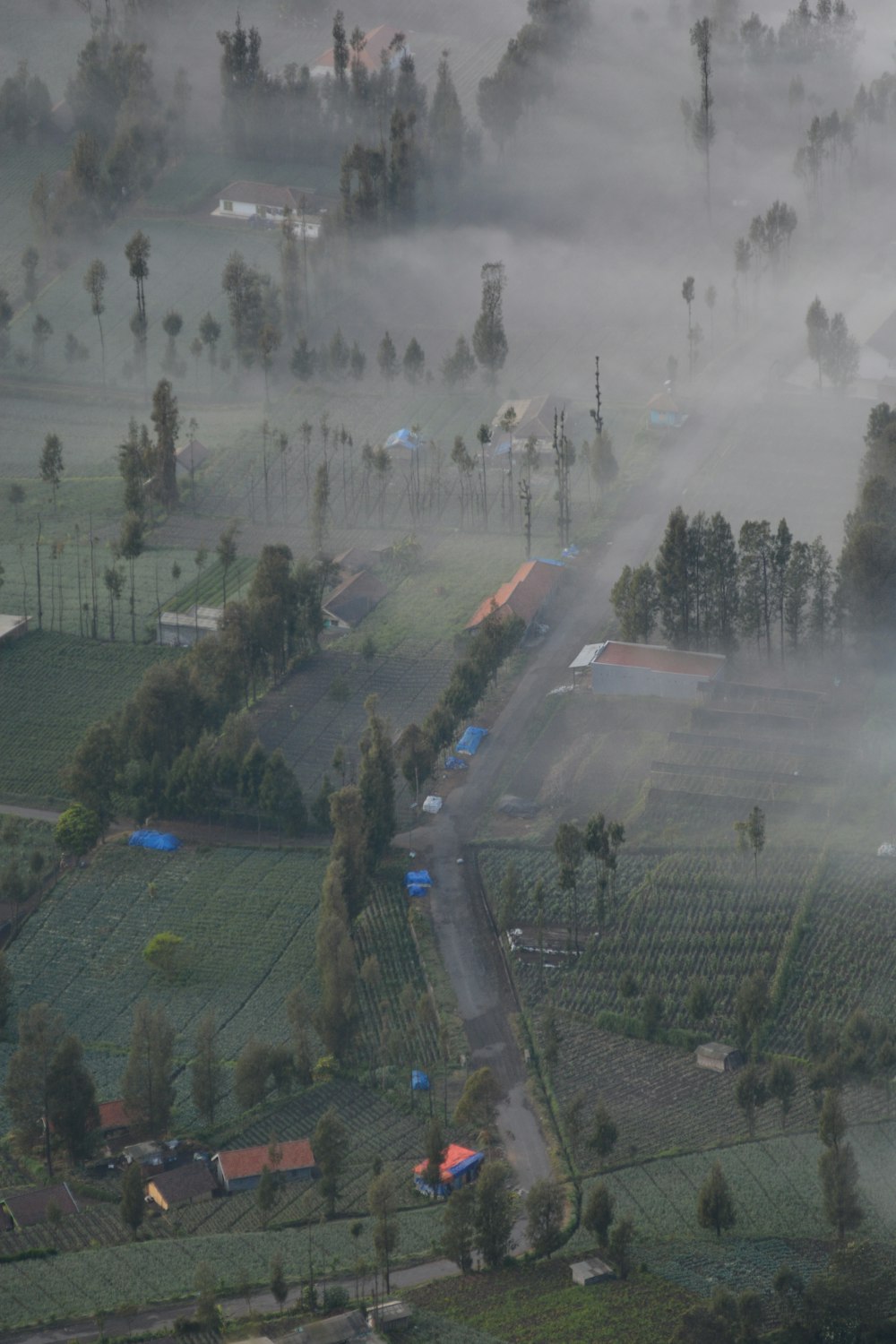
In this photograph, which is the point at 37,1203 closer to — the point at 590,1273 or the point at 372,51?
the point at 590,1273

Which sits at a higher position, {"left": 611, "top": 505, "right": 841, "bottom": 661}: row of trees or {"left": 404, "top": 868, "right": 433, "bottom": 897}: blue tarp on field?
{"left": 611, "top": 505, "right": 841, "bottom": 661}: row of trees

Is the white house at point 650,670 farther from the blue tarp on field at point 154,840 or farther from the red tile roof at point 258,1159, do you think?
the red tile roof at point 258,1159

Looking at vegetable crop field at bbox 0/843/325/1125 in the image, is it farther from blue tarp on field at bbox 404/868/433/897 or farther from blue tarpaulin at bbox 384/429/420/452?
blue tarpaulin at bbox 384/429/420/452

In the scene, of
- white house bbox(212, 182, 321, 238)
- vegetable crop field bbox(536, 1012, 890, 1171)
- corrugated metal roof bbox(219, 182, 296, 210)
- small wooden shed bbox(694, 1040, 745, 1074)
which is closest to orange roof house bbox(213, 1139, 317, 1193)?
vegetable crop field bbox(536, 1012, 890, 1171)

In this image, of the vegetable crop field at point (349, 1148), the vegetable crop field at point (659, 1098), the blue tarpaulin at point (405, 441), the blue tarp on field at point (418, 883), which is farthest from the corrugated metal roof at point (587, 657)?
the vegetable crop field at point (349, 1148)

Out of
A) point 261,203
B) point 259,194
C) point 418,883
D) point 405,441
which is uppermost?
point 259,194

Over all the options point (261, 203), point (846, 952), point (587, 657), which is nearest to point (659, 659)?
point (587, 657)
